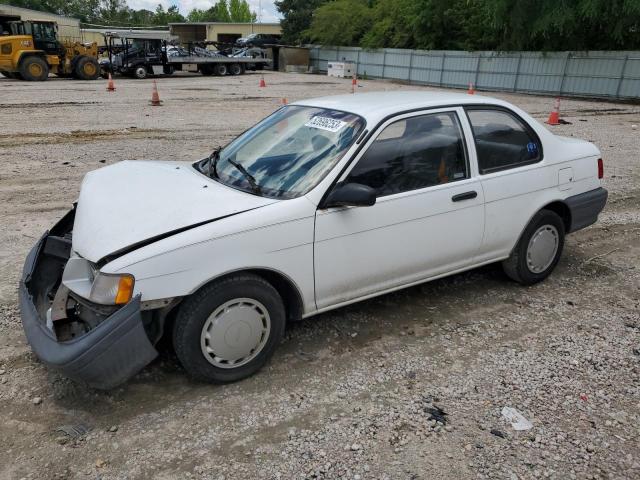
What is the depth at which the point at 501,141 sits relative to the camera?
418 cm

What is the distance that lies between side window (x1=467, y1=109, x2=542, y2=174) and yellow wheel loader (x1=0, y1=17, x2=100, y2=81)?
25.7m

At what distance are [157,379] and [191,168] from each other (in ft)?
5.27

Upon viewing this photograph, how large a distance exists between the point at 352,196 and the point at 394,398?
1229 millimetres

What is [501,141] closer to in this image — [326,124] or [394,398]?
[326,124]

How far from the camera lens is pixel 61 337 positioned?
3004 mm

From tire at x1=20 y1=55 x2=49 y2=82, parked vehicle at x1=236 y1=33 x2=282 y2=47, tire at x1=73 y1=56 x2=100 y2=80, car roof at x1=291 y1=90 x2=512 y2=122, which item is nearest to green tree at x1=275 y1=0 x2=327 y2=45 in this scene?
parked vehicle at x1=236 y1=33 x2=282 y2=47

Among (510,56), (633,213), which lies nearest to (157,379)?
(633,213)

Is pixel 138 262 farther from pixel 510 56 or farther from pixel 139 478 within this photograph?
pixel 510 56

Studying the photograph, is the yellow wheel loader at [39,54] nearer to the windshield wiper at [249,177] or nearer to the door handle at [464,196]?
the windshield wiper at [249,177]

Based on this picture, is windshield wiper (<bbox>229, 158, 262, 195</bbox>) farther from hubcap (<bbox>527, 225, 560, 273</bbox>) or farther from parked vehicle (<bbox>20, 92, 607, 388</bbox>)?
hubcap (<bbox>527, 225, 560, 273</bbox>)

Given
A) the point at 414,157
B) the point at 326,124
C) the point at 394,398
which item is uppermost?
the point at 326,124

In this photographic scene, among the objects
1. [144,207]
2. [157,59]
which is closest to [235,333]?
[144,207]

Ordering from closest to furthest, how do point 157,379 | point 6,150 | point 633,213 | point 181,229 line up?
point 181,229 < point 157,379 < point 633,213 < point 6,150

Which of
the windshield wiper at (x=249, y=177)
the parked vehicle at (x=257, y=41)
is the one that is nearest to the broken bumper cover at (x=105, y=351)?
the windshield wiper at (x=249, y=177)
